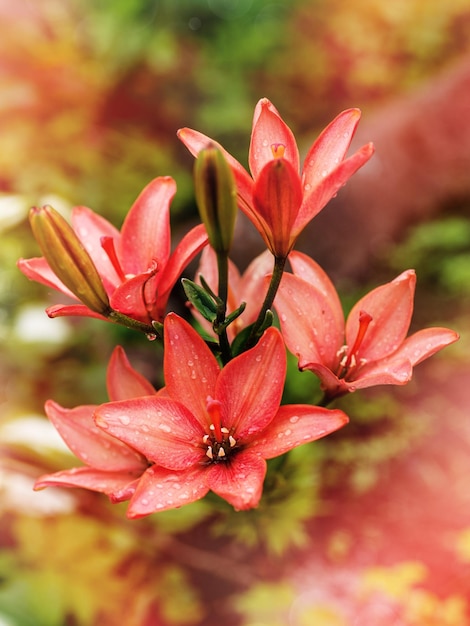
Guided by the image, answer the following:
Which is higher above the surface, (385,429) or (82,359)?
(82,359)

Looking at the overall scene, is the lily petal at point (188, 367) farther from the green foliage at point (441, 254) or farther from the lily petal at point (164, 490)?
the green foliage at point (441, 254)

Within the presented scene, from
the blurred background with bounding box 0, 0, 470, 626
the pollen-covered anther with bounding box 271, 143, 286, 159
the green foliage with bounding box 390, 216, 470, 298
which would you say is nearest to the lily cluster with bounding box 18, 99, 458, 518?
the pollen-covered anther with bounding box 271, 143, 286, 159

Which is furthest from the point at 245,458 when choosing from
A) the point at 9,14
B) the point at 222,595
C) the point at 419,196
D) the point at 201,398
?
the point at 9,14

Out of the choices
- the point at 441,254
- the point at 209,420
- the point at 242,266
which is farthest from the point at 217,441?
the point at 441,254

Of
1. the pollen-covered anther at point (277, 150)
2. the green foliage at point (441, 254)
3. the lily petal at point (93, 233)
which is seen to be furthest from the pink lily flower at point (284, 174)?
the green foliage at point (441, 254)

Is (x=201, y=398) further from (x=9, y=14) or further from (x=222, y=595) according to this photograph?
(x=9, y=14)

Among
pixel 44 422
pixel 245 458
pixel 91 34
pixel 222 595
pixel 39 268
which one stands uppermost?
A: pixel 91 34

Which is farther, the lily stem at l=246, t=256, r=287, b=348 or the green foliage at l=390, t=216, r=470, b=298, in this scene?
the green foliage at l=390, t=216, r=470, b=298

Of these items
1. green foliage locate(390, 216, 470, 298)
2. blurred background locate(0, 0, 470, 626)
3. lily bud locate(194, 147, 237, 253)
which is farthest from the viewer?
green foliage locate(390, 216, 470, 298)

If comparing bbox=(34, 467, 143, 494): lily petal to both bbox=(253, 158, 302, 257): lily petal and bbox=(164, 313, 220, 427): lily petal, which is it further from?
bbox=(253, 158, 302, 257): lily petal
